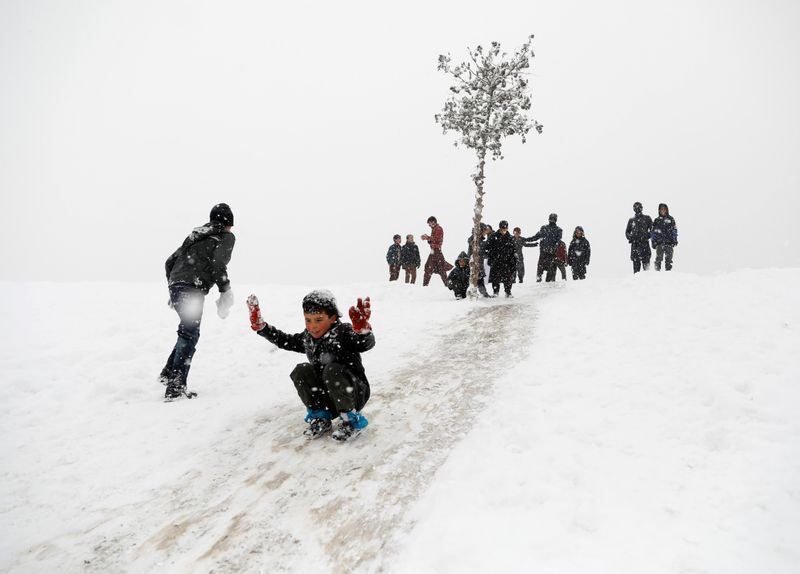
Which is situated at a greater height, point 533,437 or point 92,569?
point 533,437

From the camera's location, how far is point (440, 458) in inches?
172

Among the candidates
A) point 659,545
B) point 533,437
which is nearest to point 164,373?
point 533,437

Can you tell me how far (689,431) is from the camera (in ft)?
15.0

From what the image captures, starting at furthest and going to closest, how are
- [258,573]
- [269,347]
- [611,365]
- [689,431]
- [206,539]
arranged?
[269,347] < [611,365] < [689,431] < [206,539] < [258,573]

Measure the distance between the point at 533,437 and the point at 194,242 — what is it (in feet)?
16.3

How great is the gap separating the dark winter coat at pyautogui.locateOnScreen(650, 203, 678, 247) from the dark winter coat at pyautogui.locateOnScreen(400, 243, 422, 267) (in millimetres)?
8591

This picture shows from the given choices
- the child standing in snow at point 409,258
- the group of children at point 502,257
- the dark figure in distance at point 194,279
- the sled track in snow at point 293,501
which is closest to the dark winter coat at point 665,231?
the group of children at point 502,257

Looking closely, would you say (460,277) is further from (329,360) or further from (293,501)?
(293,501)

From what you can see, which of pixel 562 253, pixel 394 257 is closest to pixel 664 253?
pixel 562 253

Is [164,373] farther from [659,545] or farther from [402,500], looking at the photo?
[659,545]

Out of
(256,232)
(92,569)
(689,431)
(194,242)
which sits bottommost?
(92,569)

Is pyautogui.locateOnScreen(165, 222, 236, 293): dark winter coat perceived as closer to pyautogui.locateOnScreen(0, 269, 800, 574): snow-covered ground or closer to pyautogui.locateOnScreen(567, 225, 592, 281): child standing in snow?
pyautogui.locateOnScreen(0, 269, 800, 574): snow-covered ground

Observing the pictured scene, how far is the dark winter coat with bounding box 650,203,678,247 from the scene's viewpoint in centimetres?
1512

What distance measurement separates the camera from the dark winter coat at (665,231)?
15.1 metres
